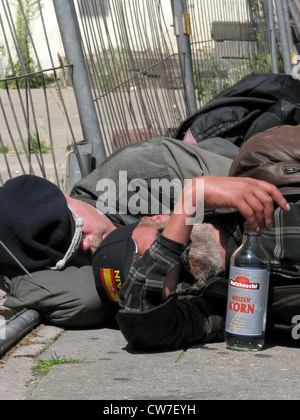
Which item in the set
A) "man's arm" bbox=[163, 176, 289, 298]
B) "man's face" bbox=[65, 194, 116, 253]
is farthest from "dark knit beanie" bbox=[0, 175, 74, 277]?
"man's arm" bbox=[163, 176, 289, 298]

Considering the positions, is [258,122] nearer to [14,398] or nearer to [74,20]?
[74,20]

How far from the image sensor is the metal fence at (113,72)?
4105 mm

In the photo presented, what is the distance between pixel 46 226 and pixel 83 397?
1073 millimetres

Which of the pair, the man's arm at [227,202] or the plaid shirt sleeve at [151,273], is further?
the plaid shirt sleeve at [151,273]

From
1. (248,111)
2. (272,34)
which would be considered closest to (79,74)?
(248,111)

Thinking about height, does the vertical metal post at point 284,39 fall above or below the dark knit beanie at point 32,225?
Result: below

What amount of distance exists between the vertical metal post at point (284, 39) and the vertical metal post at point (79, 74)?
439cm

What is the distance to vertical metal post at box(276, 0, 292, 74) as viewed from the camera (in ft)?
26.6

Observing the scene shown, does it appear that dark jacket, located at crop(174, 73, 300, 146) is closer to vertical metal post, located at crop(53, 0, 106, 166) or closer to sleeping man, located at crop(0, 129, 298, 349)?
vertical metal post, located at crop(53, 0, 106, 166)

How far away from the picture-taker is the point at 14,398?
229 cm

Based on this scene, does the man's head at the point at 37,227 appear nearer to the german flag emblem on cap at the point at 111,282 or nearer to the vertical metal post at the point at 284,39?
the german flag emblem on cap at the point at 111,282

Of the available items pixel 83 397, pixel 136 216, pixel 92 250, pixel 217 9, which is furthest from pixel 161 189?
pixel 217 9

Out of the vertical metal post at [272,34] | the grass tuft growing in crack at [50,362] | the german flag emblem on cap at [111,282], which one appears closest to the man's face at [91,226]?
the german flag emblem on cap at [111,282]
